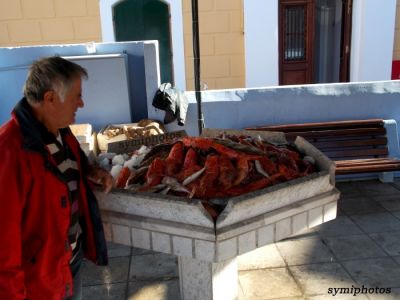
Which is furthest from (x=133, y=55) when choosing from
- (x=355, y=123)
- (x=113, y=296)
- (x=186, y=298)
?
(x=186, y=298)

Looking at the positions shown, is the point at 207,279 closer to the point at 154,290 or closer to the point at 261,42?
the point at 154,290

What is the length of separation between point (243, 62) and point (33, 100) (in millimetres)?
7465

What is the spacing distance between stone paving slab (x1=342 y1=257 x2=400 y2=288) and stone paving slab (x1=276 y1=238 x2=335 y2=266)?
0.22m

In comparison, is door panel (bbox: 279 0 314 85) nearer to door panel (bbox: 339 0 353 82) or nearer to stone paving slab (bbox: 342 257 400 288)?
door panel (bbox: 339 0 353 82)

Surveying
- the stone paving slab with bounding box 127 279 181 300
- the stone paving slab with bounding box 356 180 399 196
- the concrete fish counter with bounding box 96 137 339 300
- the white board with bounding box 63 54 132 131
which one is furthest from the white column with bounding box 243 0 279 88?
the concrete fish counter with bounding box 96 137 339 300

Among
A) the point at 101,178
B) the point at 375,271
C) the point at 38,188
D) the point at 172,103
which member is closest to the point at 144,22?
the point at 172,103

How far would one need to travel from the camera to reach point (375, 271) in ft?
11.6

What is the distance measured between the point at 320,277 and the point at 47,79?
2.74 meters

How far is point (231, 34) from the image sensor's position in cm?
871

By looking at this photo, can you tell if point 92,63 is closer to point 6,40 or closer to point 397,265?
point 6,40

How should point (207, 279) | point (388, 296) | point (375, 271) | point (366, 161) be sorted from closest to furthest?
point (207, 279), point (388, 296), point (375, 271), point (366, 161)

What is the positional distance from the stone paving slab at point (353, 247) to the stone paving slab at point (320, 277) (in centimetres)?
22

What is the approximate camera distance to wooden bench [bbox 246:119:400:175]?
540 cm

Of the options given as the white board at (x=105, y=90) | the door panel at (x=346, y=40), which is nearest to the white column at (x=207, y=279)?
the white board at (x=105, y=90)
